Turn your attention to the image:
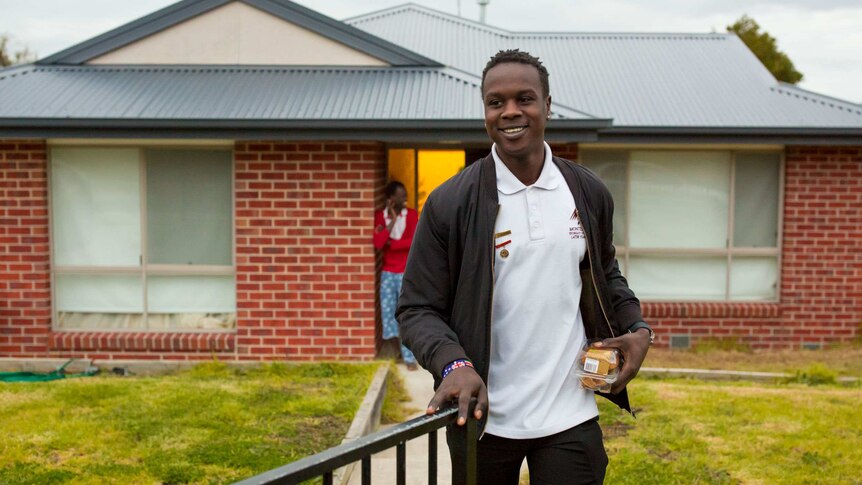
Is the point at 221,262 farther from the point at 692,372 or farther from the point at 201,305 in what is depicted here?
the point at 692,372

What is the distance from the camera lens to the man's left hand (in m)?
2.55

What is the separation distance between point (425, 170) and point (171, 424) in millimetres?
7845

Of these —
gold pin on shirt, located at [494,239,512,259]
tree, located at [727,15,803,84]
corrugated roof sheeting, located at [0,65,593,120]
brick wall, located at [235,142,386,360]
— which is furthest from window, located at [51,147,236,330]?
tree, located at [727,15,803,84]

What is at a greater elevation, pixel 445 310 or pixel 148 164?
pixel 148 164

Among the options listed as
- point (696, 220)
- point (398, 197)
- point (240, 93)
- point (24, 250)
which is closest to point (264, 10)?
point (240, 93)

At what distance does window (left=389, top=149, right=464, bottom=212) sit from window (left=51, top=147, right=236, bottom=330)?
9.31 feet

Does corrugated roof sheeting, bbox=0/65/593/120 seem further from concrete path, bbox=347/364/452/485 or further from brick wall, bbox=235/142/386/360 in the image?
Result: concrete path, bbox=347/364/452/485

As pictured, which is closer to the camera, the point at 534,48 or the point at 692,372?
the point at 692,372

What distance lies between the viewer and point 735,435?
5551 millimetres

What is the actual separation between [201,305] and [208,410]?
2.65 meters

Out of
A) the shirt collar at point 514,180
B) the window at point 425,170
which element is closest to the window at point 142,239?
the window at point 425,170

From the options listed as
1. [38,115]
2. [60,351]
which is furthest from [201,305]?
[38,115]

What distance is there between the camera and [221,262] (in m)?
8.41

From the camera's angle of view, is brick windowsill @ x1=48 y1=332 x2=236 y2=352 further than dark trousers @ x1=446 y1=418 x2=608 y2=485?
Yes
